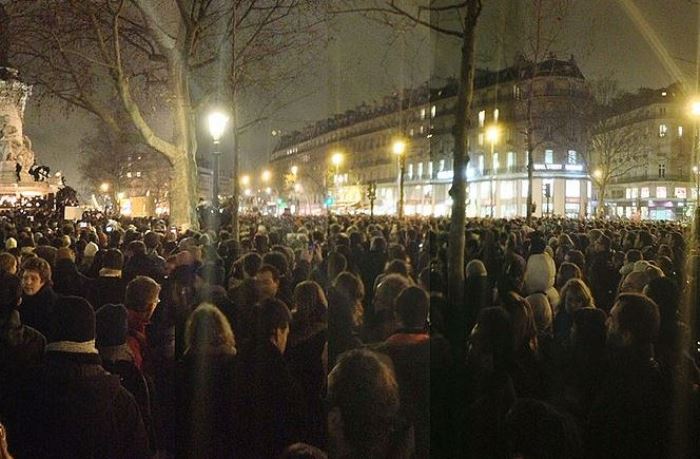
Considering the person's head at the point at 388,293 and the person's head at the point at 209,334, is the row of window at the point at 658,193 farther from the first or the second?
the person's head at the point at 209,334

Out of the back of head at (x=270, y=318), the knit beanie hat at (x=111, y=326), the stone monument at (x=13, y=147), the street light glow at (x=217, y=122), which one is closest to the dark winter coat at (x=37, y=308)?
the knit beanie hat at (x=111, y=326)

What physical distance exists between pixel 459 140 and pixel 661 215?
271 ft

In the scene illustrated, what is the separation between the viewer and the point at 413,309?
15.4 ft

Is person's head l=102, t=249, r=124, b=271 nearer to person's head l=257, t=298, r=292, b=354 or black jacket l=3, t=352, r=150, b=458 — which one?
person's head l=257, t=298, r=292, b=354

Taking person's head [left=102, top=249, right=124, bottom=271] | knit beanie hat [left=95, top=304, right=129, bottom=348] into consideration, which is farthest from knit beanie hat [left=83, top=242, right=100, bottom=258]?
knit beanie hat [left=95, top=304, right=129, bottom=348]

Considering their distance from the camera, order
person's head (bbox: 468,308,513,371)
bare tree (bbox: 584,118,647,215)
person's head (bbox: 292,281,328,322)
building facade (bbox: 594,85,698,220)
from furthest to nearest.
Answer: building facade (bbox: 594,85,698,220)
bare tree (bbox: 584,118,647,215)
person's head (bbox: 292,281,328,322)
person's head (bbox: 468,308,513,371)

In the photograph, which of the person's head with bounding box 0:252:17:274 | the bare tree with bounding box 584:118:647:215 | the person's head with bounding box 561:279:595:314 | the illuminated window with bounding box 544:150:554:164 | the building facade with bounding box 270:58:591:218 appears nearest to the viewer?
the person's head with bounding box 561:279:595:314

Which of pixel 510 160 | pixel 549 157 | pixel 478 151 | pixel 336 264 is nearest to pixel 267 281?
pixel 336 264

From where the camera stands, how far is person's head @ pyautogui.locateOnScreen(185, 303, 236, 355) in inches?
168

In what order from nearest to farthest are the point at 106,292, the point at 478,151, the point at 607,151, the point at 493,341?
the point at 493,341 → the point at 106,292 → the point at 607,151 → the point at 478,151

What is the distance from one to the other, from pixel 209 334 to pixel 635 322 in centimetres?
257

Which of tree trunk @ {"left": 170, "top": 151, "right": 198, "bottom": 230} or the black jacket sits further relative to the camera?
tree trunk @ {"left": 170, "top": 151, "right": 198, "bottom": 230}

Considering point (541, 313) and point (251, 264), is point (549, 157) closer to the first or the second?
point (251, 264)

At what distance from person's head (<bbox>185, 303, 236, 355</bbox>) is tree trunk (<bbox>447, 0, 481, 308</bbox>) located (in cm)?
464
